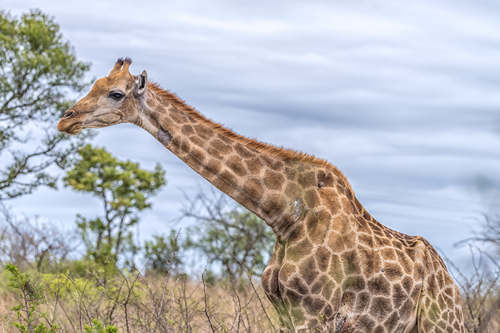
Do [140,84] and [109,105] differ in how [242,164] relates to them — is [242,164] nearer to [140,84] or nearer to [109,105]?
[140,84]

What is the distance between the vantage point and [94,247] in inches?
778

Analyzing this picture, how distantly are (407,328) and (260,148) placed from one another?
259 centimetres

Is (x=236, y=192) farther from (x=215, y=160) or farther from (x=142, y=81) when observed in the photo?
(x=142, y=81)

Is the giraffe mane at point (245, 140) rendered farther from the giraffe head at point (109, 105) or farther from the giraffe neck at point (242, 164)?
the giraffe head at point (109, 105)

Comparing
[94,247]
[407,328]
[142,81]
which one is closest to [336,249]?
[407,328]

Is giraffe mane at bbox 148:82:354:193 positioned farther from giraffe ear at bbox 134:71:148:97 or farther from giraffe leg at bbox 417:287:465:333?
giraffe leg at bbox 417:287:465:333

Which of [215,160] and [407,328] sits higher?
[215,160]

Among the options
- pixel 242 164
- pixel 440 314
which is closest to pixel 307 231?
pixel 242 164

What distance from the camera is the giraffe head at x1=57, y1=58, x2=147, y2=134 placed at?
299 inches

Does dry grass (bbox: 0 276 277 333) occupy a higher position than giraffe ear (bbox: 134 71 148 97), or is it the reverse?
giraffe ear (bbox: 134 71 148 97)

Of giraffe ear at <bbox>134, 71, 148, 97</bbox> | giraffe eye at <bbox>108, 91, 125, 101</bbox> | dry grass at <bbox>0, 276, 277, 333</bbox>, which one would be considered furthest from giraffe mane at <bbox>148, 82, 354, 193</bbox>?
dry grass at <bbox>0, 276, 277, 333</bbox>

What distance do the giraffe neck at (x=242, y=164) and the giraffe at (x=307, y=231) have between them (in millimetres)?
11

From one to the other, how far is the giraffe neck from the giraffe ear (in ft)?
0.35

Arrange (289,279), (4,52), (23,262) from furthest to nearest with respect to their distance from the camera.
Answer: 1. (4,52)
2. (23,262)
3. (289,279)
